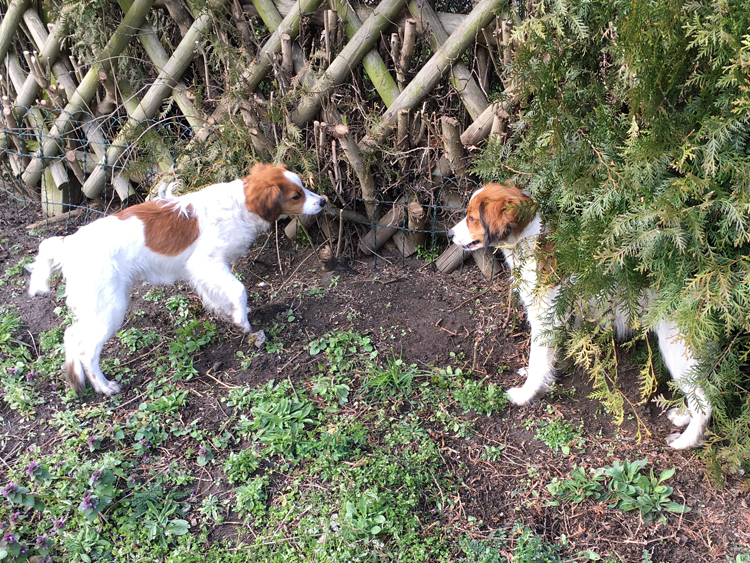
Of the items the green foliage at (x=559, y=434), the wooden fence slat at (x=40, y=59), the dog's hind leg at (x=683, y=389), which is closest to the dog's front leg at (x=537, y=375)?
the green foliage at (x=559, y=434)

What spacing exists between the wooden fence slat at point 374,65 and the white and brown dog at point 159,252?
88 centimetres

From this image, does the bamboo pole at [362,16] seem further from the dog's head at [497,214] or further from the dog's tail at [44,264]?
the dog's tail at [44,264]

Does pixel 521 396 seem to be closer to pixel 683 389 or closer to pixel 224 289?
pixel 683 389

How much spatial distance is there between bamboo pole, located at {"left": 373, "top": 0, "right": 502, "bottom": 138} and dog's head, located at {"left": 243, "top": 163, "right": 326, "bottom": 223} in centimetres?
67

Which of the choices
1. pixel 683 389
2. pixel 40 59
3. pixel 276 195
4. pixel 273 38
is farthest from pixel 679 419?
pixel 40 59

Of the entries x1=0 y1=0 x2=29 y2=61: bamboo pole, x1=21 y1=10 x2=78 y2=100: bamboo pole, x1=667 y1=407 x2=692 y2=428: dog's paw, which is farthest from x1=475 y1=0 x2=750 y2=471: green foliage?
x1=0 y1=0 x2=29 y2=61: bamboo pole

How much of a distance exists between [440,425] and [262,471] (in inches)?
39.1

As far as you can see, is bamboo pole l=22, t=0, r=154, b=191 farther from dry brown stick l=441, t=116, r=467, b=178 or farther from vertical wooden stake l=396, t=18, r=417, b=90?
dry brown stick l=441, t=116, r=467, b=178

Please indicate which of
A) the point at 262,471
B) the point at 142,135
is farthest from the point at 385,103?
the point at 262,471

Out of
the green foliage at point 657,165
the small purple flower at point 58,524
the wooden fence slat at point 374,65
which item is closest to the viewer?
Result: the green foliage at point 657,165

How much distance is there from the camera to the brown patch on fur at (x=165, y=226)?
338 cm

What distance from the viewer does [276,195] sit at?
351 centimetres

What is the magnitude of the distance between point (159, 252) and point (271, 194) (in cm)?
79

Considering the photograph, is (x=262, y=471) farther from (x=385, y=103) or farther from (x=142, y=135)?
(x=142, y=135)
